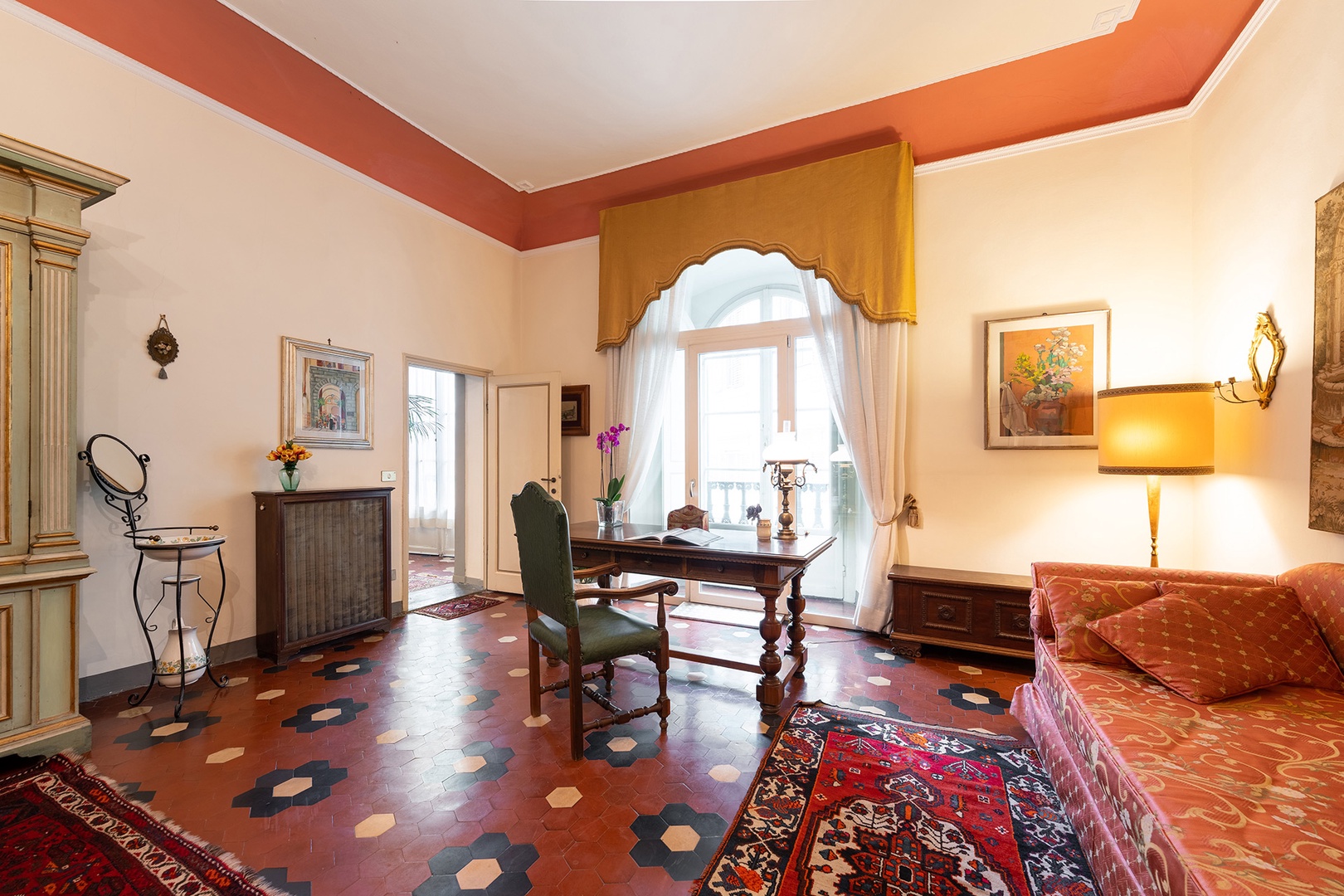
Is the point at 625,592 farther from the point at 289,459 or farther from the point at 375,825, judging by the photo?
the point at 289,459

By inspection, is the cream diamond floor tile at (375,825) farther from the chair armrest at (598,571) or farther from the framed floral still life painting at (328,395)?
the framed floral still life painting at (328,395)

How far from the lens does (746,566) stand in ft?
9.77

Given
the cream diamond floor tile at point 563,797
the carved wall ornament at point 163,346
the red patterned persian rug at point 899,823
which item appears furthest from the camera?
the carved wall ornament at point 163,346

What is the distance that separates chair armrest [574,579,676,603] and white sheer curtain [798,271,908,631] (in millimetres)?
2130

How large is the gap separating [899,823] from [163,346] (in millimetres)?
4570

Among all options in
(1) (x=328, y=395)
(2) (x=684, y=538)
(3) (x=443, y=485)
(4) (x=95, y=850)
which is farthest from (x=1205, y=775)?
(3) (x=443, y=485)

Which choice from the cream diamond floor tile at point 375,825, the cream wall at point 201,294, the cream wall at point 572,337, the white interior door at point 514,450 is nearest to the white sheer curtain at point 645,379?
the cream wall at point 572,337

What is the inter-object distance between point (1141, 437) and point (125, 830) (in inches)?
188

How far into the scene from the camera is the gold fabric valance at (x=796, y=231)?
4203mm

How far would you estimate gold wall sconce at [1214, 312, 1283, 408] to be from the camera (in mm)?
2662

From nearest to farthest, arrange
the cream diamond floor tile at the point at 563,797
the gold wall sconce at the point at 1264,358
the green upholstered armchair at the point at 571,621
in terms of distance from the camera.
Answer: the cream diamond floor tile at the point at 563,797 < the green upholstered armchair at the point at 571,621 < the gold wall sconce at the point at 1264,358

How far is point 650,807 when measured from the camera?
2.15 m

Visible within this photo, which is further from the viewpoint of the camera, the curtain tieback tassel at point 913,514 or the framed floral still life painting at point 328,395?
the curtain tieback tassel at point 913,514

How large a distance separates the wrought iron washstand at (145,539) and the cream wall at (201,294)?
7cm
